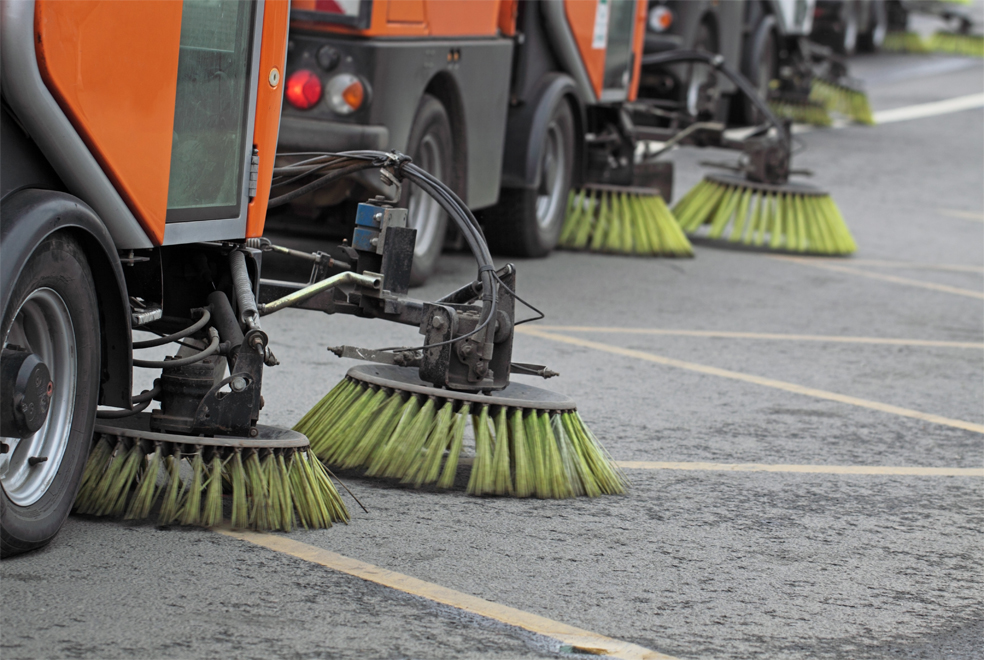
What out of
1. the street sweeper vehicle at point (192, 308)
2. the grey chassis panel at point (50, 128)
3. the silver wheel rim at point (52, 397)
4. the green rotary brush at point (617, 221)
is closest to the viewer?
the grey chassis panel at point (50, 128)

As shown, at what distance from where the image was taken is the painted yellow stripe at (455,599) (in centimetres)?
322

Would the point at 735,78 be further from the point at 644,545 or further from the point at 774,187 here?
the point at 644,545

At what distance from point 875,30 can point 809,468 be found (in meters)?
23.5

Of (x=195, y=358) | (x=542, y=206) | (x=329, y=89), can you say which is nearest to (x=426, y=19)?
(x=329, y=89)

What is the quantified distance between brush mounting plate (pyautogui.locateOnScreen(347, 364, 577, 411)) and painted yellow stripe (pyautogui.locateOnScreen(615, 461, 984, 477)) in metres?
0.47

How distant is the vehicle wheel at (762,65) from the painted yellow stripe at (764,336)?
283 inches

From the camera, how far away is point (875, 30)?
26812 mm

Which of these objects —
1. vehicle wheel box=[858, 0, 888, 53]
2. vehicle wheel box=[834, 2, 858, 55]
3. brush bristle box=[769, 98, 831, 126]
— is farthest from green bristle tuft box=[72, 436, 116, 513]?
vehicle wheel box=[858, 0, 888, 53]

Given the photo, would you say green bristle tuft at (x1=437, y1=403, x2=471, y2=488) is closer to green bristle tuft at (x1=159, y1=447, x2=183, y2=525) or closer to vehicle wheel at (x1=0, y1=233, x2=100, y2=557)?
green bristle tuft at (x1=159, y1=447, x2=183, y2=525)

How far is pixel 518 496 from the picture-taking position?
432cm

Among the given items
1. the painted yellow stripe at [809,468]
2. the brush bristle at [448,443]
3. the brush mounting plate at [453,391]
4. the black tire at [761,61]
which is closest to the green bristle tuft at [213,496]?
the brush bristle at [448,443]

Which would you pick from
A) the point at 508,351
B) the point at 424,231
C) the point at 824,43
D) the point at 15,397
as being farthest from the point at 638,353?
the point at 824,43

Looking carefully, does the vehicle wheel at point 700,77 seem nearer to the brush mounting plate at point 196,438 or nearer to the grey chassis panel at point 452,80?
the grey chassis panel at point 452,80

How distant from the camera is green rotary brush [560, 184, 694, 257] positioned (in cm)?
958
